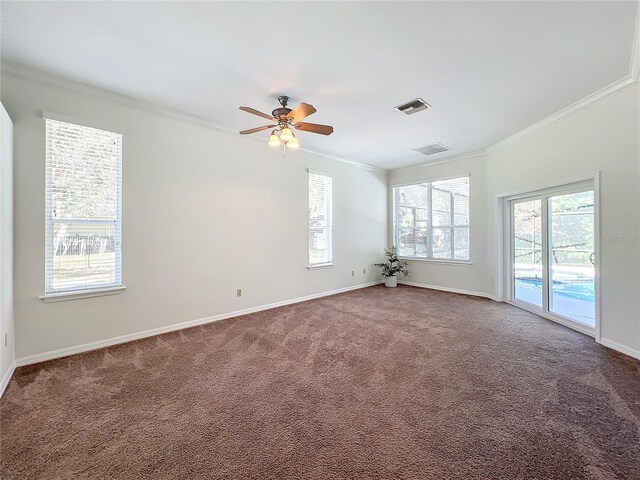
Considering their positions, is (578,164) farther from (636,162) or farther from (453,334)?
(453,334)

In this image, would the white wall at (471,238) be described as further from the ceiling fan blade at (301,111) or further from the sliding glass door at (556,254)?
the ceiling fan blade at (301,111)

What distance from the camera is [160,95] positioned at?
323cm

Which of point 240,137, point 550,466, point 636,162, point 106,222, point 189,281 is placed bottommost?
point 550,466

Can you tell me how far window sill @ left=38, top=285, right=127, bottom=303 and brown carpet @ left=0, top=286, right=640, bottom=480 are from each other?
0.61 metres

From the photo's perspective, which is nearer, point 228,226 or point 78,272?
point 78,272

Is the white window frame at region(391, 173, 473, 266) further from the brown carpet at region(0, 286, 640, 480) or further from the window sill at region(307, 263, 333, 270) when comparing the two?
the brown carpet at region(0, 286, 640, 480)

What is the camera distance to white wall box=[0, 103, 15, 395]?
230cm

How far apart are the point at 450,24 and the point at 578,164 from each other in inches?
106

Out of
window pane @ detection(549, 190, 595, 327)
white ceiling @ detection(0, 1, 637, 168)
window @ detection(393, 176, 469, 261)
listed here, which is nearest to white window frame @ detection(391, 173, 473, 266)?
window @ detection(393, 176, 469, 261)

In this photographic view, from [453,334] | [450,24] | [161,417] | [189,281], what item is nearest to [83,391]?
[161,417]

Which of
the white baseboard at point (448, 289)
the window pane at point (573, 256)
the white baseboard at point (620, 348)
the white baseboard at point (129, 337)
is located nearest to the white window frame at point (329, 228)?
the white baseboard at point (129, 337)

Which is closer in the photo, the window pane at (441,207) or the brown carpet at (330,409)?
the brown carpet at (330,409)

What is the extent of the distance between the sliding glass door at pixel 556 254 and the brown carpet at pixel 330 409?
573 mm

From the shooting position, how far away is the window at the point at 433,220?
5863 millimetres
